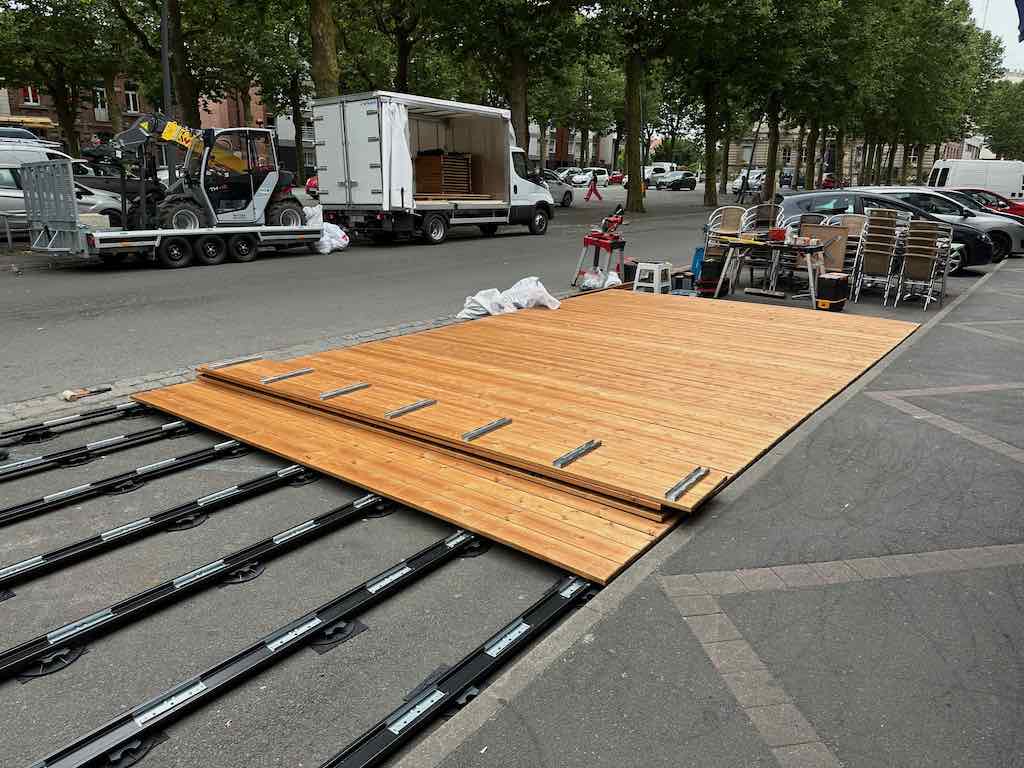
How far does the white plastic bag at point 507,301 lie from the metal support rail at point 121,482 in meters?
4.96

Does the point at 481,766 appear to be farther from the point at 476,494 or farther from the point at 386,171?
the point at 386,171

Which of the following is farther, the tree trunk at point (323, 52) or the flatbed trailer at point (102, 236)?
the tree trunk at point (323, 52)

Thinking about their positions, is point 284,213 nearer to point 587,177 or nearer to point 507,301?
point 507,301

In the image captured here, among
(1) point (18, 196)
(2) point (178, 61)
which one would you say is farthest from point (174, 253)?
(2) point (178, 61)

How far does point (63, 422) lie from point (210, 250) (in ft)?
32.3

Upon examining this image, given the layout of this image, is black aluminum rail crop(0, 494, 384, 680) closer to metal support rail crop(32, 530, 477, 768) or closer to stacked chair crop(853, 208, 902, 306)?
metal support rail crop(32, 530, 477, 768)

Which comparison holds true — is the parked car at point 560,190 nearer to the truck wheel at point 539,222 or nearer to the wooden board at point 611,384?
the truck wheel at point 539,222

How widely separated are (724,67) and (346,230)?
19949 mm

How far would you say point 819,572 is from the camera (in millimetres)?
3645

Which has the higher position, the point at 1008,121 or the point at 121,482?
the point at 1008,121

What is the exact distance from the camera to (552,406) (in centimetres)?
572

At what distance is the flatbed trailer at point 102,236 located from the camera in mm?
13156

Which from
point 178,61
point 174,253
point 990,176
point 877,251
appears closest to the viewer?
point 877,251

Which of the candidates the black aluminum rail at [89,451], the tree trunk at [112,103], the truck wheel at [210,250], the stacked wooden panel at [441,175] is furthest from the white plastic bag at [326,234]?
the tree trunk at [112,103]
